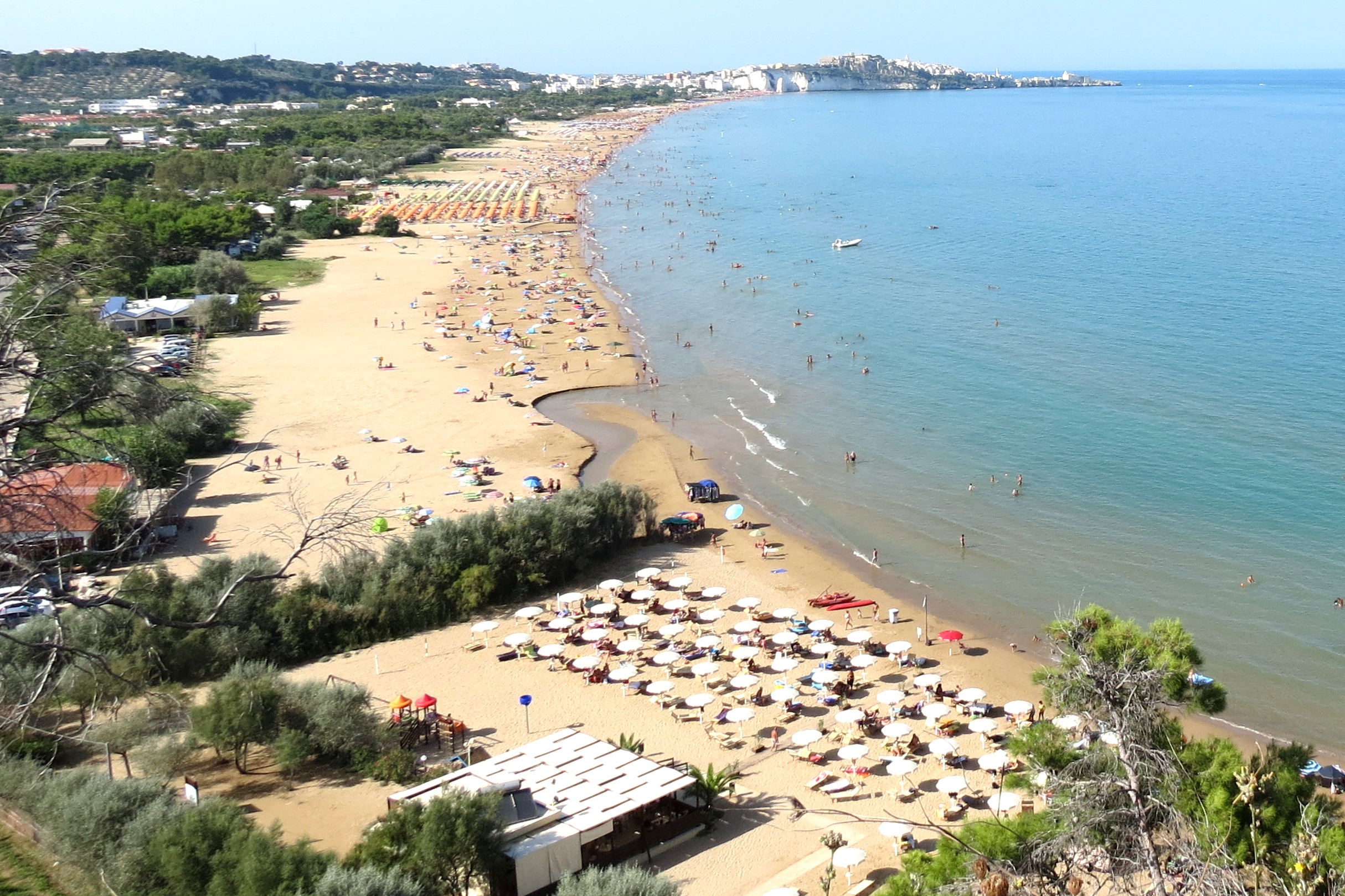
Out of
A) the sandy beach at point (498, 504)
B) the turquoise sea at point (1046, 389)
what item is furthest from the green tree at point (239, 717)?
the turquoise sea at point (1046, 389)

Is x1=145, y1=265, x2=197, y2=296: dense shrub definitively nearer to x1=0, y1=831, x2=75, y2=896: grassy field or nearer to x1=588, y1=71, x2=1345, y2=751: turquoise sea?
x1=588, y1=71, x2=1345, y2=751: turquoise sea

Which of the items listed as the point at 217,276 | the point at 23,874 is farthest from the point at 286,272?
the point at 23,874

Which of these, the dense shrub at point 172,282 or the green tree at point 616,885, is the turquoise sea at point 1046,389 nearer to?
the green tree at point 616,885

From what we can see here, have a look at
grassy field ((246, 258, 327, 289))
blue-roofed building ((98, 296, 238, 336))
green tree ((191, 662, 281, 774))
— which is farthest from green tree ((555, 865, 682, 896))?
grassy field ((246, 258, 327, 289))

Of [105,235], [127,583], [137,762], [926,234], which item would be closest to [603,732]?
[137,762]

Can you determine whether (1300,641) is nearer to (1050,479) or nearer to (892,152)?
(1050,479)

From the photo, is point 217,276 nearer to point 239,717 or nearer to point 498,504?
point 498,504
